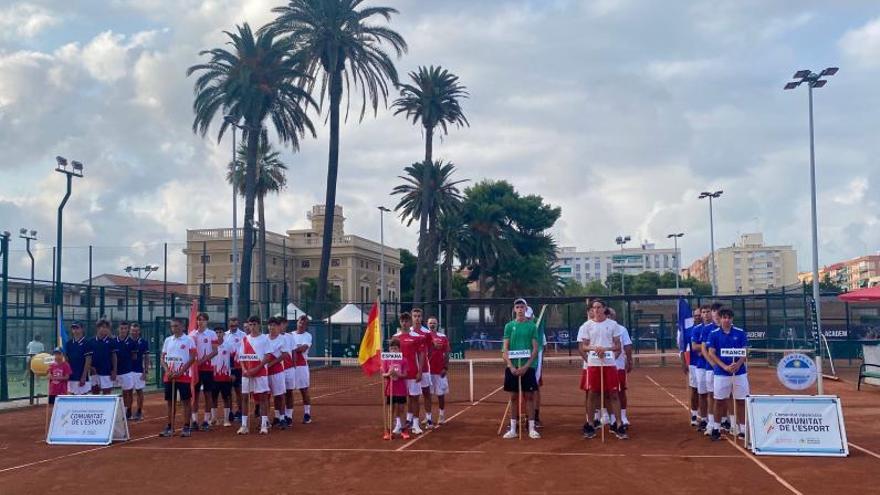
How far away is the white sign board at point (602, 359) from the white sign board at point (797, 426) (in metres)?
2.10

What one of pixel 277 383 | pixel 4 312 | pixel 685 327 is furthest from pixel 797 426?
pixel 4 312

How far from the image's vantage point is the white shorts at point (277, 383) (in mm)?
14750

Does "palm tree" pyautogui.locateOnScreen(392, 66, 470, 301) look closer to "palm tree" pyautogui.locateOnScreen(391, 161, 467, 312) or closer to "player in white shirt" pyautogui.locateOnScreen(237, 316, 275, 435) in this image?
"palm tree" pyautogui.locateOnScreen(391, 161, 467, 312)

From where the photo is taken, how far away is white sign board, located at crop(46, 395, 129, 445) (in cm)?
1351

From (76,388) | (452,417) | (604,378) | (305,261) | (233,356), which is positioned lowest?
(452,417)

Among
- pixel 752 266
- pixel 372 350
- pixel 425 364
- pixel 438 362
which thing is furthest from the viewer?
pixel 752 266

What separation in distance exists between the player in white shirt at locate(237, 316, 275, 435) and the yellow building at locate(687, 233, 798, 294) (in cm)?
17207

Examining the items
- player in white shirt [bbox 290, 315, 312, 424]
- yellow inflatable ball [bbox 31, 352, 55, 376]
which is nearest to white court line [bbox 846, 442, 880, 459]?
player in white shirt [bbox 290, 315, 312, 424]

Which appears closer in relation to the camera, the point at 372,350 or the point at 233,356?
the point at 372,350

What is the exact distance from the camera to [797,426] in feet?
37.6

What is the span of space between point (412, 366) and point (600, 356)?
10.4 feet

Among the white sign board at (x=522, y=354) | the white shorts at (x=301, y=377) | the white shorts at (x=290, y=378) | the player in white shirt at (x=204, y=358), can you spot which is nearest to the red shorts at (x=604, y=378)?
the white sign board at (x=522, y=354)

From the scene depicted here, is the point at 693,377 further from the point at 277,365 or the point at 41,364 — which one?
the point at 41,364

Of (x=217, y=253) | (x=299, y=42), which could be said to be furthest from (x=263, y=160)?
(x=299, y=42)
